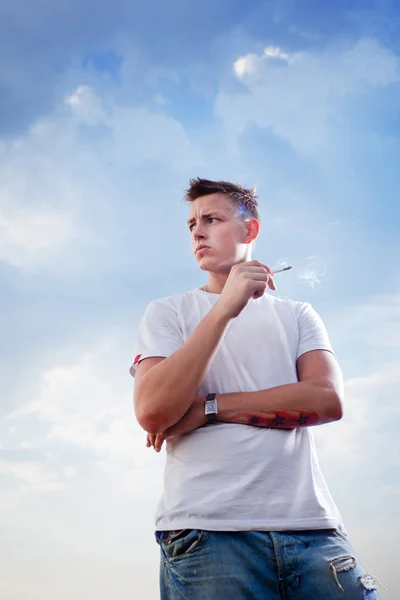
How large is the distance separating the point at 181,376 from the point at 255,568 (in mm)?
1091

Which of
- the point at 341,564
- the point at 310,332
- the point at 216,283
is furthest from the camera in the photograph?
the point at 216,283

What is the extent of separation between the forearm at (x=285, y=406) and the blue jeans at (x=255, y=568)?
2.09ft

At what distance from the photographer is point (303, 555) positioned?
3.01 m

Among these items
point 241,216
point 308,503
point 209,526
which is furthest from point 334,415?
point 241,216

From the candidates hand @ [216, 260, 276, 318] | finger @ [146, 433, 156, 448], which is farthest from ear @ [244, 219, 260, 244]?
finger @ [146, 433, 156, 448]

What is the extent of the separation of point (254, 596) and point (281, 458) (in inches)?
29.8

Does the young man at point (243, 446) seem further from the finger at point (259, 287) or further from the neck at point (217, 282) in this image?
the neck at point (217, 282)

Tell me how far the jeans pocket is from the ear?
2370 millimetres

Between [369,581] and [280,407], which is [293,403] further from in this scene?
[369,581]

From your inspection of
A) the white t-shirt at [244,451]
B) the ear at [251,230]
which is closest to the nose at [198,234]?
the ear at [251,230]

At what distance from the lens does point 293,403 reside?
3.44 metres

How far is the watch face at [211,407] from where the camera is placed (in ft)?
10.9

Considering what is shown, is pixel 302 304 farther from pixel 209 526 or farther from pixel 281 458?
pixel 209 526

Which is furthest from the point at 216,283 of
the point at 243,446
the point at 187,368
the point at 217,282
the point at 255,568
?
the point at 255,568
